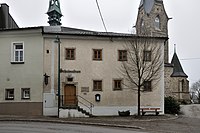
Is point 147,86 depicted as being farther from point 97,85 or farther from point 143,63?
point 97,85

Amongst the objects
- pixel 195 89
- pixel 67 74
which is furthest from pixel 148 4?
pixel 67 74

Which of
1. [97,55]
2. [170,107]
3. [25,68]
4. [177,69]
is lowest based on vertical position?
[170,107]

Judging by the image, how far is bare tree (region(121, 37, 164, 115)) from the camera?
29464mm

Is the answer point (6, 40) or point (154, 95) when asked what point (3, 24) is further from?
point (154, 95)

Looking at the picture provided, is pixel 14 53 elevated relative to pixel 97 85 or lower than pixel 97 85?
elevated

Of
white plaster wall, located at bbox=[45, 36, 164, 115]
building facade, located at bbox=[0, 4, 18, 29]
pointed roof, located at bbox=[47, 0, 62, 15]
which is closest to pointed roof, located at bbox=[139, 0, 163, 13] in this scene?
pointed roof, located at bbox=[47, 0, 62, 15]

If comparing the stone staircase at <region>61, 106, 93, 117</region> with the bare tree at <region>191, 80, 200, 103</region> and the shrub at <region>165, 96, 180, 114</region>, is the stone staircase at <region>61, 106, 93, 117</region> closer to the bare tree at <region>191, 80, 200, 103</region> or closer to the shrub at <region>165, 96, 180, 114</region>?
the shrub at <region>165, 96, 180, 114</region>

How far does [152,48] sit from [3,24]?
1936 centimetres

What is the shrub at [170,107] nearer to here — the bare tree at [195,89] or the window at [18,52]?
the window at [18,52]

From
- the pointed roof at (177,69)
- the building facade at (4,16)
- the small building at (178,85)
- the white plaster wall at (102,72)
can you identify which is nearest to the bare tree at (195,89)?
the pointed roof at (177,69)

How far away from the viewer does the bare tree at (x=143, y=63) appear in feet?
96.7

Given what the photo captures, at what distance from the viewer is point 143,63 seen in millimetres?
29312

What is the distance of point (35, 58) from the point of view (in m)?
28.4

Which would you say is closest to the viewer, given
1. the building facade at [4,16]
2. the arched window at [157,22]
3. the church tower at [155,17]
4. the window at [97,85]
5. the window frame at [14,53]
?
the window frame at [14,53]
